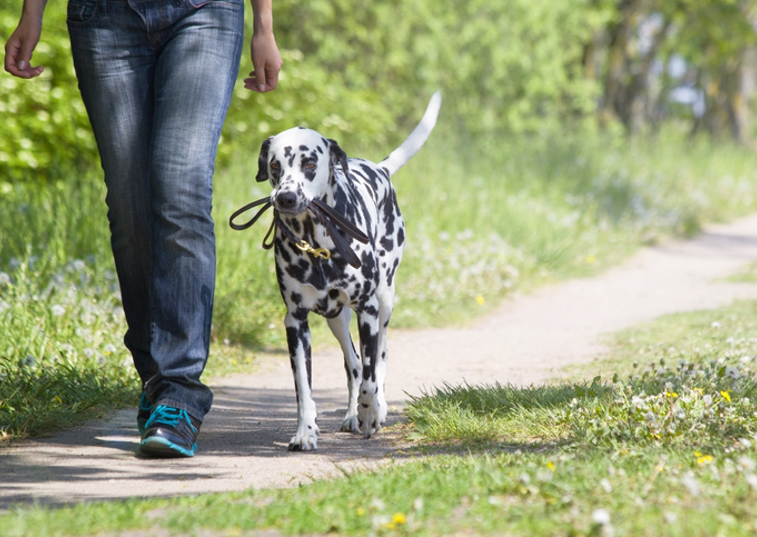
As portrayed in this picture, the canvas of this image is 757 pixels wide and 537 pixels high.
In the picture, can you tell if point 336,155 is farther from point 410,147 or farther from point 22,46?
point 22,46

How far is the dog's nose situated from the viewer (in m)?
3.17

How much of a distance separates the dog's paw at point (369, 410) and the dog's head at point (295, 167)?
0.83m

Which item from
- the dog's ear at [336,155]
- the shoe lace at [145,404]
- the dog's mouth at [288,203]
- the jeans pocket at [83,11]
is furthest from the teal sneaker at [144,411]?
the jeans pocket at [83,11]

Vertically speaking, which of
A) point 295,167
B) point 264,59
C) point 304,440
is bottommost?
point 304,440

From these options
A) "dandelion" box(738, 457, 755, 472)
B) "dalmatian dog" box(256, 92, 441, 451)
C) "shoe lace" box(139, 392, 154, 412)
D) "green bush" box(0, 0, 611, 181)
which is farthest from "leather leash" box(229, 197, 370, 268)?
"green bush" box(0, 0, 611, 181)

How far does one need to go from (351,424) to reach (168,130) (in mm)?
1412

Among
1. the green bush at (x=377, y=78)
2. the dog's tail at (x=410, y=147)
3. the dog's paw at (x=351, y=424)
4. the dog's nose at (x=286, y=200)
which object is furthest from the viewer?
the green bush at (x=377, y=78)

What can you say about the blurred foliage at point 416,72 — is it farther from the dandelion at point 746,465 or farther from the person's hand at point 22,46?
the dandelion at point 746,465

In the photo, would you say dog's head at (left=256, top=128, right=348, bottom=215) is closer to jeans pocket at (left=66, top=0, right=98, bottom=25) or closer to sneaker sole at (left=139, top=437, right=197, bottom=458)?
jeans pocket at (left=66, top=0, right=98, bottom=25)

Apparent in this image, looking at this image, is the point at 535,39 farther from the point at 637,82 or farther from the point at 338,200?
the point at 338,200

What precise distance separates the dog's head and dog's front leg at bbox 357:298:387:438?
54 cm

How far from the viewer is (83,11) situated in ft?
10.9

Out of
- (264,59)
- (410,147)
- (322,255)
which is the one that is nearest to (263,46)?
(264,59)

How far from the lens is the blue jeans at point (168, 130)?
3262mm
